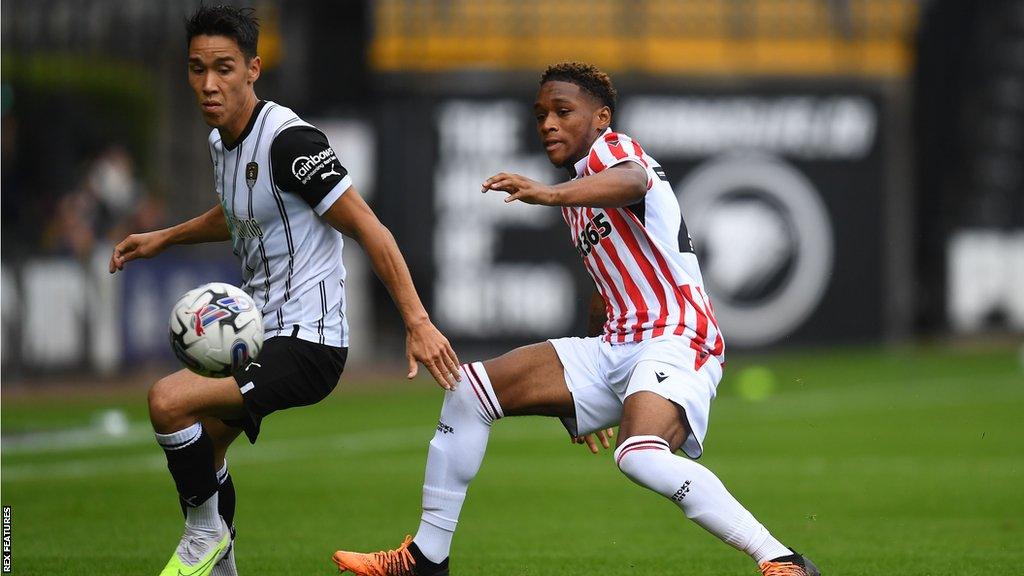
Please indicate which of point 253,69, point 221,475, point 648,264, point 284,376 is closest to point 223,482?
point 221,475

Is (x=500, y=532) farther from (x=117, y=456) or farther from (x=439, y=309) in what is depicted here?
(x=439, y=309)

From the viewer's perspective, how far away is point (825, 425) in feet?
47.4

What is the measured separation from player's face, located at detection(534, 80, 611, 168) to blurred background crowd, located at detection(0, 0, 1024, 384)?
36.0 ft

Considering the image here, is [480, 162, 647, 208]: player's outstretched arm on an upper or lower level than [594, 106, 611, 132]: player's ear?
lower

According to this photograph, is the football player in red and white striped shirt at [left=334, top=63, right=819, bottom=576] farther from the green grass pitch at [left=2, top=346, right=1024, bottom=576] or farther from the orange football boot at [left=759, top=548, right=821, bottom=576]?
the green grass pitch at [left=2, top=346, right=1024, bottom=576]

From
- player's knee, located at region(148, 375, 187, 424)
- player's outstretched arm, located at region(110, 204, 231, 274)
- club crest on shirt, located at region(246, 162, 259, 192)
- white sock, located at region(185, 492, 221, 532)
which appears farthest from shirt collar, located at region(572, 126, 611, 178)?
white sock, located at region(185, 492, 221, 532)

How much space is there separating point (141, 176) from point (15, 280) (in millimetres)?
5641

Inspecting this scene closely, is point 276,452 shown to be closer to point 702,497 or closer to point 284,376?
point 284,376

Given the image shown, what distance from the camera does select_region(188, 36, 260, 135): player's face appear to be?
6.30 metres

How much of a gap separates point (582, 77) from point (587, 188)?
77 centimetres

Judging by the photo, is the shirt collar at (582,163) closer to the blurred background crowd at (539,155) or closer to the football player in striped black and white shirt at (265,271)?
the football player in striped black and white shirt at (265,271)

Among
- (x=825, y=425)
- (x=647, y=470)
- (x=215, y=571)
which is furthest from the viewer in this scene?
(x=825, y=425)

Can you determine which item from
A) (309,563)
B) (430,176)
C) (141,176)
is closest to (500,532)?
(309,563)

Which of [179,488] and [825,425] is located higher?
[179,488]
